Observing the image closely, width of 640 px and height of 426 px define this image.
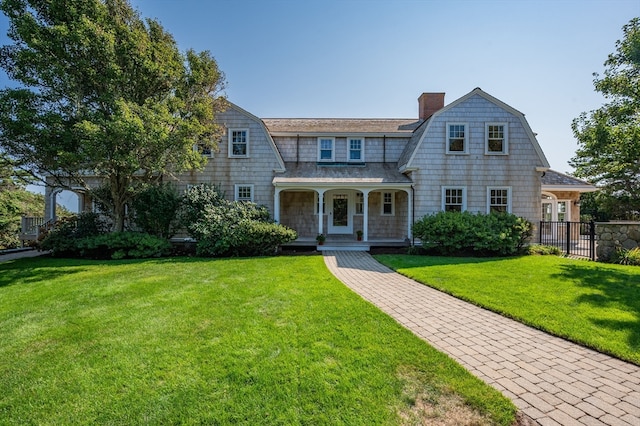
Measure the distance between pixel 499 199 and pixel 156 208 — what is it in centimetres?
1649

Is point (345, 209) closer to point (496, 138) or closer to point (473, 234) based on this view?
point (473, 234)

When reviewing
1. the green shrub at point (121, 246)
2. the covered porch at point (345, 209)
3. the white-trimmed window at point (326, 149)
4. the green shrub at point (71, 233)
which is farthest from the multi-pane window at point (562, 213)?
the green shrub at point (71, 233)

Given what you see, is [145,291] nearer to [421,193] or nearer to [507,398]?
[507,398]

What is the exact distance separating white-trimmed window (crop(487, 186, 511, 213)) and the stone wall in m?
3.76

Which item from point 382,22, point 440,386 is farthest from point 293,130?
point 440,386

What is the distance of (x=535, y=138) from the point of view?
14148 millimetres

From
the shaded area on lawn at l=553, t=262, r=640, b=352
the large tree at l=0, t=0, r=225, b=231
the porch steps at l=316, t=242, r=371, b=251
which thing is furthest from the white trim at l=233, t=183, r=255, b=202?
the shaded area on lawn at l=553, t=262, r=640, b=352

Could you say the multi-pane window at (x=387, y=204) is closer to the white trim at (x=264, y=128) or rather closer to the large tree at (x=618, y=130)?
the white trim at (x=264, y=128)

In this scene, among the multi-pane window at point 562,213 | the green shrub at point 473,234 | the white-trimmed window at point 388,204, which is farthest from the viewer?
the multi-pane window at point 562,213

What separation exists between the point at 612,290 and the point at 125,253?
52.4 ft

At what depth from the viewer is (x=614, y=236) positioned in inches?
419

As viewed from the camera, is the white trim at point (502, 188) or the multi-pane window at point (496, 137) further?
the multi-pane window at point (496, 137)

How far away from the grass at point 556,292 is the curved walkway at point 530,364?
41 centimetres

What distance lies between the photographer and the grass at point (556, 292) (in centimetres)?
450
